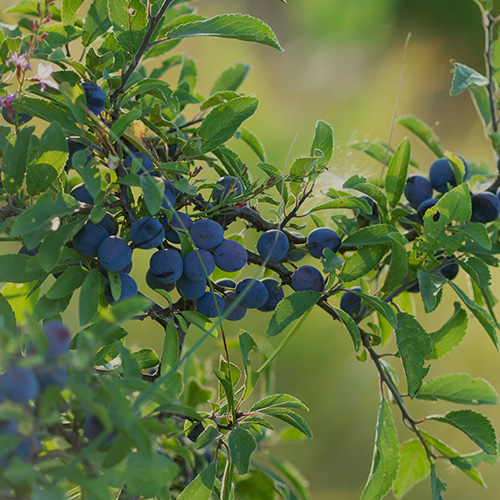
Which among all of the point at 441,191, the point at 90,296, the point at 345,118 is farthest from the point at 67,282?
the point at 345,118

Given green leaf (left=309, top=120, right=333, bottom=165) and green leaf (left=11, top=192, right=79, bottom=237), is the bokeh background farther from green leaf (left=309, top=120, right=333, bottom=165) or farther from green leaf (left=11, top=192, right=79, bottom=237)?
green leaf (left=11, top=192, right=79, bottom=237)

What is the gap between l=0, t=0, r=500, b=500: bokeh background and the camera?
4.72 ft

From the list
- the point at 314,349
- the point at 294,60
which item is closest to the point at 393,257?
the point at 314,349

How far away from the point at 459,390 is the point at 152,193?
34 centimetres

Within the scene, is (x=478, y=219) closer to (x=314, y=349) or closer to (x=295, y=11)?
(x=314, y=349)

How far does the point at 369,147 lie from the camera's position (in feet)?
1.95

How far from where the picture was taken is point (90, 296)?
0.37 m

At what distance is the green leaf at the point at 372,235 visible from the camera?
1.47 ft

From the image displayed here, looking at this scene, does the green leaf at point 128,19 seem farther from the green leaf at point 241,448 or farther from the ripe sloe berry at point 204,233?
the green leaf at point 241,448

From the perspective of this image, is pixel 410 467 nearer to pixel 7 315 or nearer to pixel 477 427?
pixel 477 427

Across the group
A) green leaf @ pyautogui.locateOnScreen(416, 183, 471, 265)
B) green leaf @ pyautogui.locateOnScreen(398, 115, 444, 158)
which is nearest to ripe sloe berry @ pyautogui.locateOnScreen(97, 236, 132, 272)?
green leaf @ pyautogui.locateOnScreen(416, 183, 471, 265)

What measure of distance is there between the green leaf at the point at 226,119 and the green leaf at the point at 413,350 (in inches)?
7.4

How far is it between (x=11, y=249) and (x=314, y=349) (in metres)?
0.78

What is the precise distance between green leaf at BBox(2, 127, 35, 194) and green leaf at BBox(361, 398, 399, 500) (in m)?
0.31
